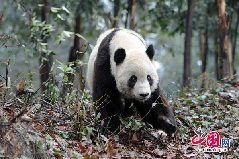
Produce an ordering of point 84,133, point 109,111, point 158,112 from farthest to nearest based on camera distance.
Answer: point 158,112, point 109,111, point 84,133

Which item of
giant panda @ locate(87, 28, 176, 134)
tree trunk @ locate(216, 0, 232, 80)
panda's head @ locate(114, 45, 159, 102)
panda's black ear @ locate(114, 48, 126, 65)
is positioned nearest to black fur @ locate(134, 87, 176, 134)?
giant panda @ locate(87, 28, 176, 134)

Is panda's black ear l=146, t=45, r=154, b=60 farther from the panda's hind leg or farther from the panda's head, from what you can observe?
the panda's hind leg

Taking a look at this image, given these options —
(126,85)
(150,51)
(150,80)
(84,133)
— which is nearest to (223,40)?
(150,51)

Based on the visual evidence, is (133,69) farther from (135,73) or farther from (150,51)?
(150,51)

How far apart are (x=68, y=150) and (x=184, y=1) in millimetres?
11131

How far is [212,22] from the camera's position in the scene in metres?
18.3

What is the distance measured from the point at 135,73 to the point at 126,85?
0.25 m

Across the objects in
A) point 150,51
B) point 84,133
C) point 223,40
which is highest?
point 150,51

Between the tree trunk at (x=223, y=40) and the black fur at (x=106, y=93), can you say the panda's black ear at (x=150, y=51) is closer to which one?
the black fur at (x=106, y=93)

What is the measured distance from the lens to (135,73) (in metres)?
7.48

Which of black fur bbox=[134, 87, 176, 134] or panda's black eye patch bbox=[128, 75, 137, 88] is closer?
panda's black eye patch bbox=[128, 75, 137, 88]

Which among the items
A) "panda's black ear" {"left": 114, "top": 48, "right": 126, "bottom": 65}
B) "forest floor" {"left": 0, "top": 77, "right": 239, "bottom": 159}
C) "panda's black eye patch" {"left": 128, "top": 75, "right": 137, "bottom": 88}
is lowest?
"forest floor" {"left": 0, "top": 77, "right": 239, "bottom": 159}

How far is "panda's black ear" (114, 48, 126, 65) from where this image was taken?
7598mm

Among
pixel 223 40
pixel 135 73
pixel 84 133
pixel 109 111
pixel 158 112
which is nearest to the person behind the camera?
pixel 84 133
